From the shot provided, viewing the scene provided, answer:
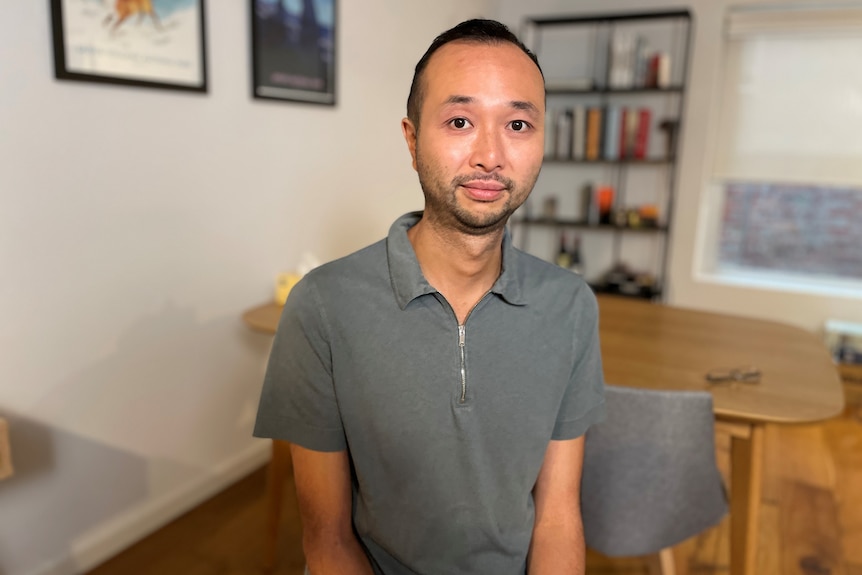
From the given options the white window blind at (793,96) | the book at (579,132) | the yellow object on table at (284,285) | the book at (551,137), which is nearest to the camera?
the yellow object on table at (284,285)

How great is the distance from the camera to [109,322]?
1826mm

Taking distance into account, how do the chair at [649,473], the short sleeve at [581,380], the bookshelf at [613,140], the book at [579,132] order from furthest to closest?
the book at [579,132], the bookshelf at [613,140], the chair at [649,473], the short sleeve at [581,380]

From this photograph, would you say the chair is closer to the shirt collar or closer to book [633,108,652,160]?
the shirt collar

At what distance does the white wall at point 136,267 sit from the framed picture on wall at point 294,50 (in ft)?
0.16

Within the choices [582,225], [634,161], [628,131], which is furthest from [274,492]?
[628,131]

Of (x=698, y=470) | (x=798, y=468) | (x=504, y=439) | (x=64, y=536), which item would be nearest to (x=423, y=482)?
(x=504, y=439)

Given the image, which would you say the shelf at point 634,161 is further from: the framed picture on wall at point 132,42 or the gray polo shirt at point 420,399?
the gray polo shirt at point 420,399

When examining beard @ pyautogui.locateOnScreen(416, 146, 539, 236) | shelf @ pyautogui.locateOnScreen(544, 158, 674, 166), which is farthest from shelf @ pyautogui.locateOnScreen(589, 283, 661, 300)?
beard @ pyautogui.locateOnScreen(416, 146, 539, 236)

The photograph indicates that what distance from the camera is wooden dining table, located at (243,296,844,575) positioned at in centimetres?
139

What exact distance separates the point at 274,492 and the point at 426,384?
42.6 inches

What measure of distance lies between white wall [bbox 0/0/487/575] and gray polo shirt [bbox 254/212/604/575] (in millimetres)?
1042

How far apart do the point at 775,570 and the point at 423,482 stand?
5.13 ft

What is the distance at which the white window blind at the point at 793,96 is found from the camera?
3268mm

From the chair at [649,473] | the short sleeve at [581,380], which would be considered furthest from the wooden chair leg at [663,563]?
the short sleeve at [581,380]
